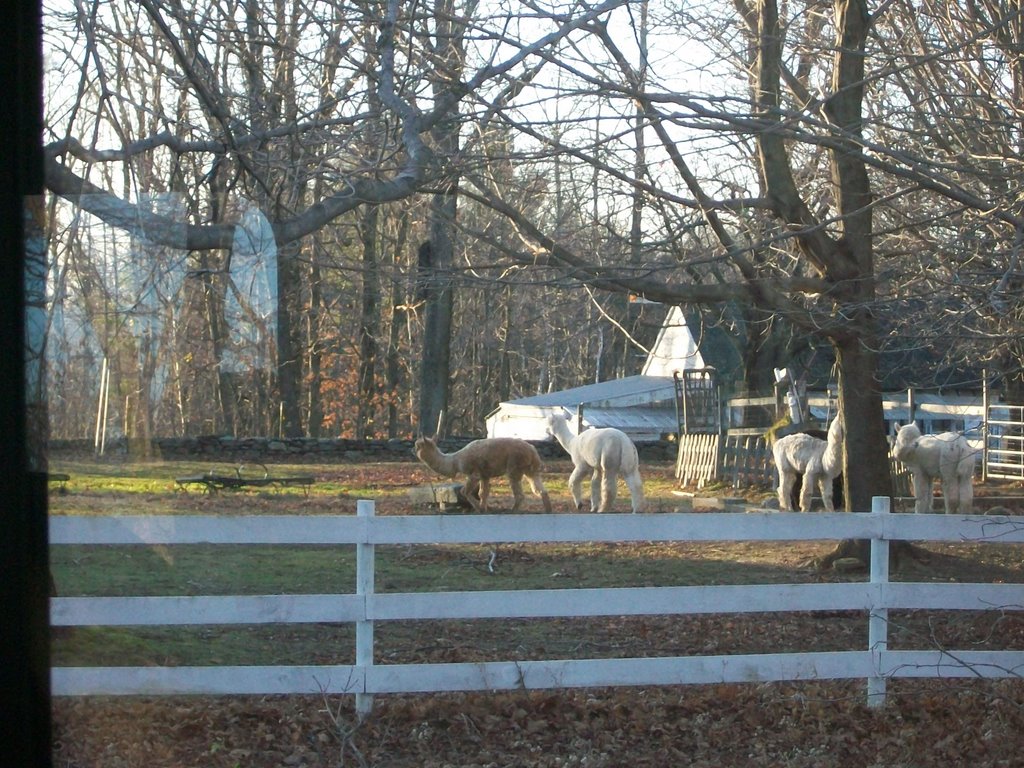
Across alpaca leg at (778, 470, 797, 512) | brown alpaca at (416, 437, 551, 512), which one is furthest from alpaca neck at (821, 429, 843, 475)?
brown alpaca at (416, 437, 551, 512)

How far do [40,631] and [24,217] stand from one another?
2.55 m

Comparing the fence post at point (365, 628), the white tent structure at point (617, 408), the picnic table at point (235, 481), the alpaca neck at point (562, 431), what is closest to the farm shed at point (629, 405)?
the white tent structure at point (617, 408)

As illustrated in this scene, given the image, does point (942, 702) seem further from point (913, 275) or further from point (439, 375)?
point (439, 375)

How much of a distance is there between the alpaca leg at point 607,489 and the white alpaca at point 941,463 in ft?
12.8

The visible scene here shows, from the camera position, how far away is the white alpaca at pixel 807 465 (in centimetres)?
1584

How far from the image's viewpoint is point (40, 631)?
Result: 701 cm

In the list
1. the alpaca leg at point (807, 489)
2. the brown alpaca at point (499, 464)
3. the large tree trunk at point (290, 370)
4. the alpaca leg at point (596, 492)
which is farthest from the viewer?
the large tree trunk at point (290, 370)

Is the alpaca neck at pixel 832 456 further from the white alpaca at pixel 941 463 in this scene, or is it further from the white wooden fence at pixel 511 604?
the white wooden fence at pixel 511 604

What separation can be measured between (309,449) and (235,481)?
972cm

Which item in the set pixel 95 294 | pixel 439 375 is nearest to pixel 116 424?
pixel 95 294

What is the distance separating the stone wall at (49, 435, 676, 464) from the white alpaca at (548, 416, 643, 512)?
25.1 ft

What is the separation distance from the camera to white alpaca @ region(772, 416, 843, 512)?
624 inches

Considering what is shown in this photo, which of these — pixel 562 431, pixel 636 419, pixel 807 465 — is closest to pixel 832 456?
pixel 807 465

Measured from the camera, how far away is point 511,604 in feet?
24.0
